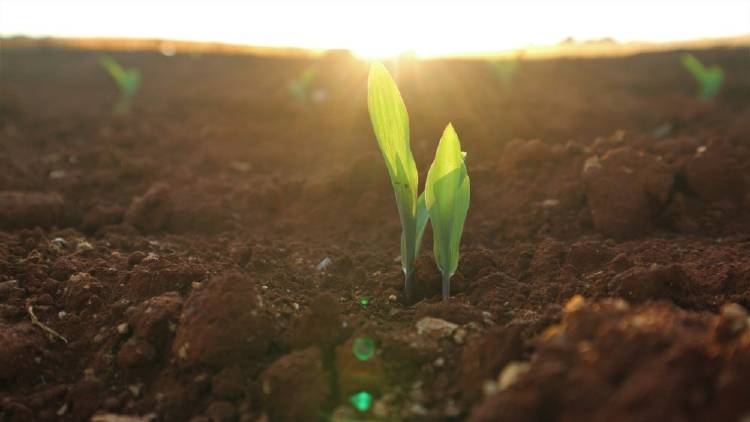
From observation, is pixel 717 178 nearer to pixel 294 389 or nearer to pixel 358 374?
pixel 358 374

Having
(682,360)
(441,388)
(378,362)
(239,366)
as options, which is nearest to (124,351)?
(239,366)

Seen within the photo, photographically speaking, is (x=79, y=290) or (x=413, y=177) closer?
(x=413, y=177)

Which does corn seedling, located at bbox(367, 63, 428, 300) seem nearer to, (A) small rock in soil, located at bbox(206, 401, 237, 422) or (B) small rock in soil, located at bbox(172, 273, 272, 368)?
(B) small rock in soil, located at bbox(172, 273, 272, 368)

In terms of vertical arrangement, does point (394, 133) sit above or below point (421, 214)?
above

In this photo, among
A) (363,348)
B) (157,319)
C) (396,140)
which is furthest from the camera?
(396,140)

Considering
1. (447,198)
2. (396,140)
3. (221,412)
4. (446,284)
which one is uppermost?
(396,140)

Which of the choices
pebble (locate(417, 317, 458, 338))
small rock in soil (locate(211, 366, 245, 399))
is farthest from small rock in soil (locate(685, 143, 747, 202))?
small rock in soil (locate(211, 366, 245, 399))

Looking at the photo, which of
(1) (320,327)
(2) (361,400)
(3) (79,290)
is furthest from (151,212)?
(2) (361,400)

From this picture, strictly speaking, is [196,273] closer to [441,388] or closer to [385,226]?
[441,388]
